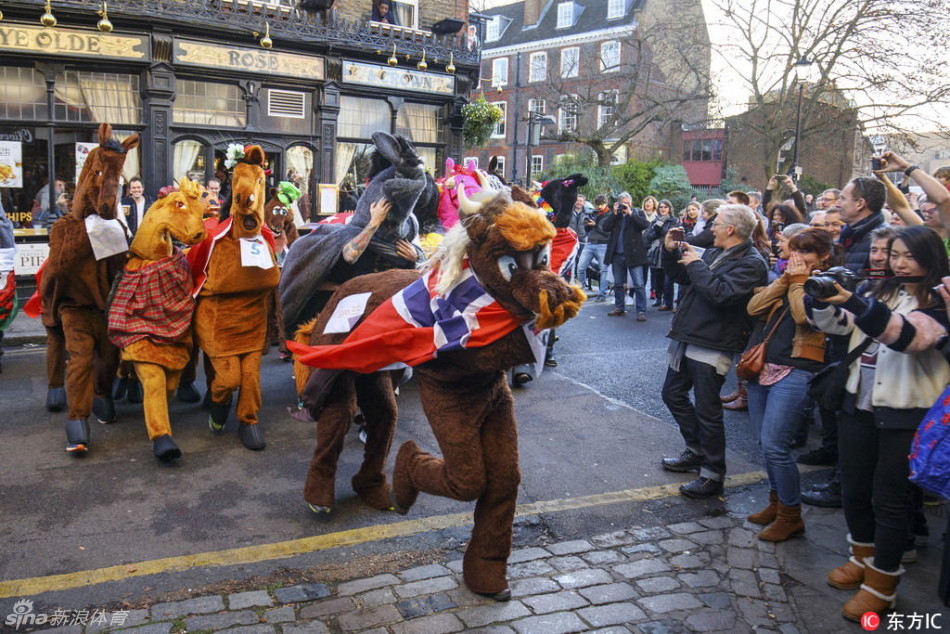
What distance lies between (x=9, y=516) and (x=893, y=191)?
230 inches

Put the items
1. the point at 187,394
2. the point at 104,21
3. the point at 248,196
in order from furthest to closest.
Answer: the point at 104,21 < the point at 187,394 < the point at 248,196

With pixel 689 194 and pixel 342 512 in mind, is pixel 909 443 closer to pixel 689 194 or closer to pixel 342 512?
pixel 342 512

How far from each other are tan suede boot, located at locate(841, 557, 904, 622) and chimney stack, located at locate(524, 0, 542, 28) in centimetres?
4819

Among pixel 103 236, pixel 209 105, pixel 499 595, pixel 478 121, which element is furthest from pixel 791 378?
pixel 478 121

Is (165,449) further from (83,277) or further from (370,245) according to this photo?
(370,245)

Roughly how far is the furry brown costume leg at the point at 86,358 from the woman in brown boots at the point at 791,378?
4.62 m

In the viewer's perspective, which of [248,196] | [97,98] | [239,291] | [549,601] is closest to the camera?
[549,601]

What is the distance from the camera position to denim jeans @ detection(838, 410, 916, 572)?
3471 mm

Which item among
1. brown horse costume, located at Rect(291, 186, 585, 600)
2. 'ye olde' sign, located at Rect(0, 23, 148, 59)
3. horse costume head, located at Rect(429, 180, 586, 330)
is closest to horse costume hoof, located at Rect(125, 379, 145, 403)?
brown horse costume, located at Rect(291, 186, 585, 600)

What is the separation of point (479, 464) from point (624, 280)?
955 cm

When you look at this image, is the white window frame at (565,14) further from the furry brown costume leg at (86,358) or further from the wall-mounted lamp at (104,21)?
the furry brown costume leg at (86,358)

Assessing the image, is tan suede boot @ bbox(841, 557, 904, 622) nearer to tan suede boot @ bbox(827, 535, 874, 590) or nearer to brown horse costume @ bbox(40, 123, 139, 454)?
tan suede boot @ bbox(827, 535, 874, 590)

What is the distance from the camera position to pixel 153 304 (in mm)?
5398

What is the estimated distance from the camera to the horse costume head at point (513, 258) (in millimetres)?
3289
